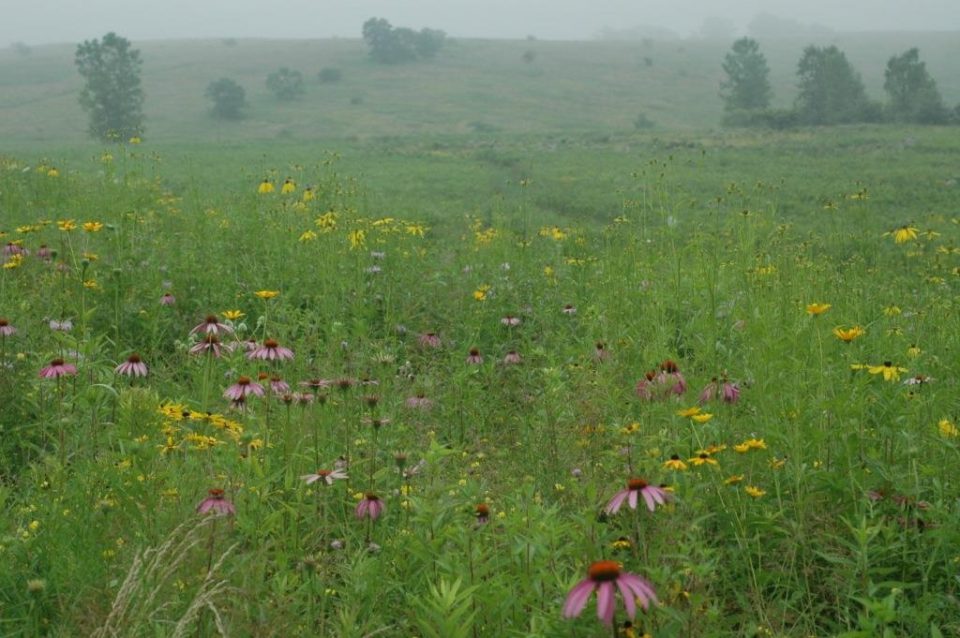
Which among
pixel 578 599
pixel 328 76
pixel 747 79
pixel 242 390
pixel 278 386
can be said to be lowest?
pixel 278 386

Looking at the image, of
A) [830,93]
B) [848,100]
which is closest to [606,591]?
[848,100]

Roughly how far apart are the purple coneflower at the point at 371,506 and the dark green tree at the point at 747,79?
5691cm

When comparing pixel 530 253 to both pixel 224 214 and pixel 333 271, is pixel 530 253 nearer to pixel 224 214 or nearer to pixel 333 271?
pixel 333 271

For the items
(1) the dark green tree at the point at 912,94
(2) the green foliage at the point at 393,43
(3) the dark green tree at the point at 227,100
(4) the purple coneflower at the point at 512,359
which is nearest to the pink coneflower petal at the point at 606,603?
(4) the purple coneflower at the point at 512,359

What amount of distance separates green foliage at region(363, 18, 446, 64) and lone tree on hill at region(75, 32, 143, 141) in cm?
3578

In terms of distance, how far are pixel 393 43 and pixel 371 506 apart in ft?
269

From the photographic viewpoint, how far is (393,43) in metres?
80.5

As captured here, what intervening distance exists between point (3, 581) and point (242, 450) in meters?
0.88

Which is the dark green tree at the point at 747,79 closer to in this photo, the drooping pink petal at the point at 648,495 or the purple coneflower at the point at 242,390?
the purple coneflower at the point at 242,390

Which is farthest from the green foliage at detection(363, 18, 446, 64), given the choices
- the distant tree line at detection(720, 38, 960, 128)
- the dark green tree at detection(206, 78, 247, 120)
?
the distant tree line at detection(720, 38, 960, 128)

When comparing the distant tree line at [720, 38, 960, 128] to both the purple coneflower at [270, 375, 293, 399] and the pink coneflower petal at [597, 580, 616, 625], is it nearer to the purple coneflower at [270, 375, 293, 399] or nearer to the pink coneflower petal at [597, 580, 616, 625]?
the purple coneflower at [270, 375, 293, 399]

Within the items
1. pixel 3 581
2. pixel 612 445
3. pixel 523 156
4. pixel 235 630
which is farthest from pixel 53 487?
pixel 523 156

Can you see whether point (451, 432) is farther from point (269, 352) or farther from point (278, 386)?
point (269, 352)

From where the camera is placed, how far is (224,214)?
330 inches
